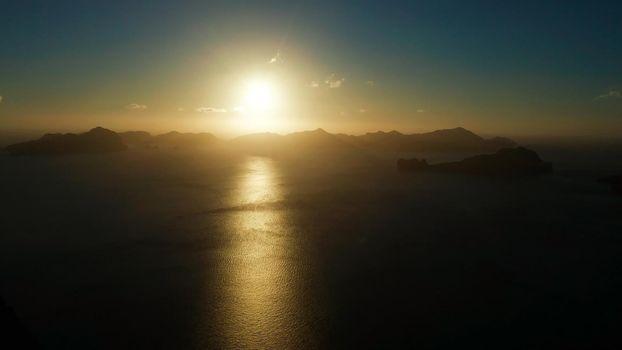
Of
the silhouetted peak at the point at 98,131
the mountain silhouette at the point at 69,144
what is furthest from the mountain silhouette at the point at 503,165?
the silhouetted peak at the point at 98,131

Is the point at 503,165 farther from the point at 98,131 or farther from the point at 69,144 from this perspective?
the point at 98,131

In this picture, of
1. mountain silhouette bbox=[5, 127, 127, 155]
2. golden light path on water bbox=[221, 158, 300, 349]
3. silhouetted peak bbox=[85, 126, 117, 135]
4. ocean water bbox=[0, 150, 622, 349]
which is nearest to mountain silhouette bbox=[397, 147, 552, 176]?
ocean water bbox=[0, 150, 622, 349]

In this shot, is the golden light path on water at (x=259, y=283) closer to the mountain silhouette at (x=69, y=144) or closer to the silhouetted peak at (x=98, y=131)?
the mountain silhouette at (x=69, y=144)

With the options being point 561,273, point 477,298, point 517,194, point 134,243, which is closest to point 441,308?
point 477,298

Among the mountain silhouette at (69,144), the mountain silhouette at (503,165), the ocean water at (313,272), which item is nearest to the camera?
the ocean water at (313,272)

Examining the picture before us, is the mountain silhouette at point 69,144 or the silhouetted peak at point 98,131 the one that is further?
the silhouetted peak at point 98,131

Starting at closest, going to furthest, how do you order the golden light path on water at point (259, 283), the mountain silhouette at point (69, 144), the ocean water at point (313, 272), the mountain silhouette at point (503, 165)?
the golden light path on water at point (259, 283)
the ocean water at point (313, 272)
the mountain silhouette at point (503, 165)
the mountain silhouette at point (69, 144)

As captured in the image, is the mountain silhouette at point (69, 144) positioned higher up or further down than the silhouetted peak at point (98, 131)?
further down
